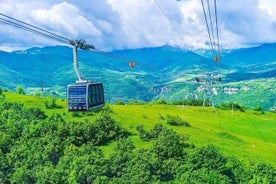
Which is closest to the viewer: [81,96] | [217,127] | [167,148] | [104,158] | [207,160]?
[81,96]

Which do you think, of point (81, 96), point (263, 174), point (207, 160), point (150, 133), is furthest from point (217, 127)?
point (81, 96)

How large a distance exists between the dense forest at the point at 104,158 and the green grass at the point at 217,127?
647 centimetres

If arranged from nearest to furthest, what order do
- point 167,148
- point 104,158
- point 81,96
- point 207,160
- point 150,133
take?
1. point 81,96
2. point 207,160
3. point 104,158
4. point 167,148
5. point 150,133

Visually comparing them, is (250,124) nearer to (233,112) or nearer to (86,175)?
(233,112)

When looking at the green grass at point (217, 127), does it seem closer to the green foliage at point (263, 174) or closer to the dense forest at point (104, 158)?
the dense forest at point (104, 158)

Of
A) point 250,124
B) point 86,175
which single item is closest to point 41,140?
point 86,175

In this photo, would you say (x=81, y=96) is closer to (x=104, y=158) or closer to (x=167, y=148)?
(x=104, y=158)

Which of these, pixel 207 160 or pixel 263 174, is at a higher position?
pixel 207 160

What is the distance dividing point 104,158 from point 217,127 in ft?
226

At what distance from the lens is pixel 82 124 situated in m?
115

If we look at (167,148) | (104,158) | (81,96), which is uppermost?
(81,96)

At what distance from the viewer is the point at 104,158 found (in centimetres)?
9112

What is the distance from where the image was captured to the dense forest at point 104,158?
275ft

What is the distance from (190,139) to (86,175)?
3549 centimetres
